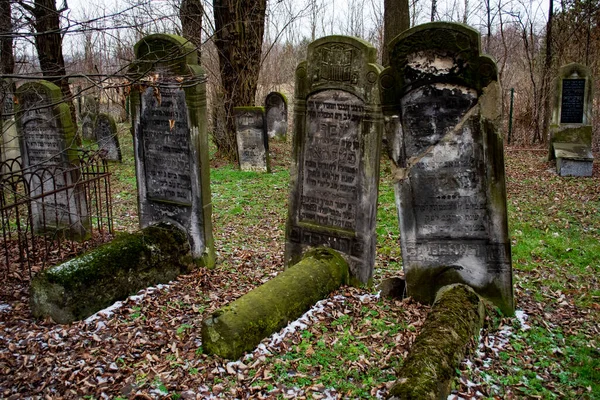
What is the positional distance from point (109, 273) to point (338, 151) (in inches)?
122

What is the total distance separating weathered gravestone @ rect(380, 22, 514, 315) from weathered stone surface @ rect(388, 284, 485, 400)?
42cm

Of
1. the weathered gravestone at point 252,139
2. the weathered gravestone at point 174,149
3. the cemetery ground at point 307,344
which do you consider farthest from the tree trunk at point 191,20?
the cemetery ground at point 307,344

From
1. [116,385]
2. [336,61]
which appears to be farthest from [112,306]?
[336,61]

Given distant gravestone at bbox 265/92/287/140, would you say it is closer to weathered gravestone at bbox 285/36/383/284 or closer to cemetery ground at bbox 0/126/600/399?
cemetery ground at bbox 0/126/600/399

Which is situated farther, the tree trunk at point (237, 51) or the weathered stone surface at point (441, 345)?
the tree trunk at point (237, 51)

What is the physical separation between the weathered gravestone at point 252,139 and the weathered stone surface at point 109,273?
297 inches

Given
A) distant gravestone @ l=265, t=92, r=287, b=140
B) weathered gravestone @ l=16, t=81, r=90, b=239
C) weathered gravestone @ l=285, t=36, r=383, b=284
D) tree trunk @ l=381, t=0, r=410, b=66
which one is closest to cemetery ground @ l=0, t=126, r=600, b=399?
weathered gravestone @ l=285, t=36, r=383, b=284

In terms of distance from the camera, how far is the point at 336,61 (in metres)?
5.96

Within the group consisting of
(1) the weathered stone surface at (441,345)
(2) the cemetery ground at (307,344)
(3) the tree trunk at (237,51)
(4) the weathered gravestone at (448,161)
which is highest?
(3) the tree trunk at (237,51)

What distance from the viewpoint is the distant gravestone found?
1875 centimetres

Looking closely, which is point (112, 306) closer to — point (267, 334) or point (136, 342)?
point (136, 342)

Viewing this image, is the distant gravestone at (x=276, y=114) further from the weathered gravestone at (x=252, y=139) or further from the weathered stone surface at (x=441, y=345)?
the weathered stone surface at (x=441, y=345)

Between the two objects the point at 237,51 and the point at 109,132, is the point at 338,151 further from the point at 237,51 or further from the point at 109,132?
the point at 109,132

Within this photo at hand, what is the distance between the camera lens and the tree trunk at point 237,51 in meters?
15.2
